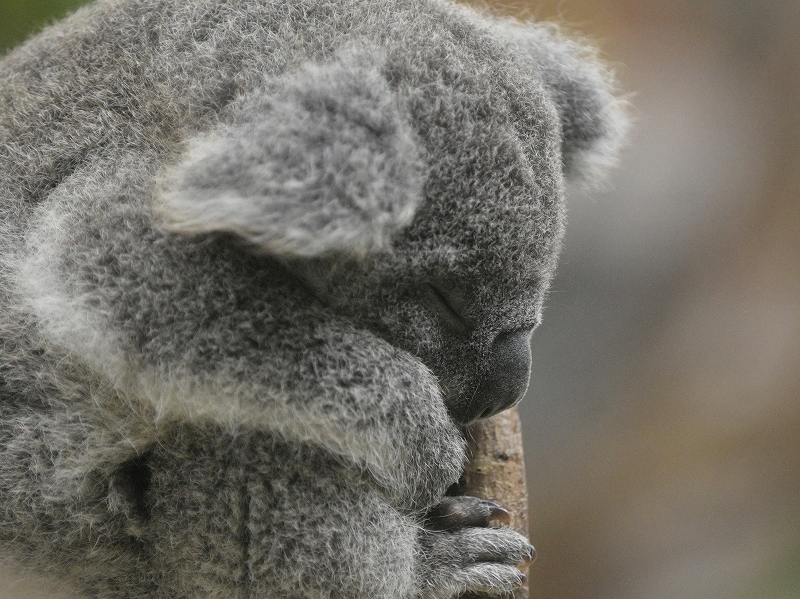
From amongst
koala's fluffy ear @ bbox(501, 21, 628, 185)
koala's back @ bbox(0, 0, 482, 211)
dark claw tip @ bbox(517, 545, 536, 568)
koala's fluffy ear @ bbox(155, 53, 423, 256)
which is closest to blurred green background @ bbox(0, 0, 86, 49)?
koala's back @ bbox(0, 0, 482, 211)

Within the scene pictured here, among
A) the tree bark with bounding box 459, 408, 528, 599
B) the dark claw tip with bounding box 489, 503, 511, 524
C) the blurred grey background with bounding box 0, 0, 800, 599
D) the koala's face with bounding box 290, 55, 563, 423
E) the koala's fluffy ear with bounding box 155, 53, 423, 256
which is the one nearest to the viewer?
the koala's fluffy ear with bounding box 155, 53, 423, 256

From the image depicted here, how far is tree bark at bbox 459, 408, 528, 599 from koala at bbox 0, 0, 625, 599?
19cm

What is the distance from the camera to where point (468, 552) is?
1846 mm

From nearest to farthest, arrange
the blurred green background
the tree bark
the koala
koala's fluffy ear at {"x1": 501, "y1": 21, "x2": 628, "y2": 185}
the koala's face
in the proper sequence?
the koala
the koala's face
the tree bark
koala's fluffy ear at {"x1": 501, "y1": 21, "x2": 628, "y2": 185}
the blurred green background

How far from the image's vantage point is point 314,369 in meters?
1.60

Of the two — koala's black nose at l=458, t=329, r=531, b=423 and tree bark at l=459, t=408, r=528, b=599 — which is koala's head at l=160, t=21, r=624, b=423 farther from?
tree bark at l=459, t=408, r=528, b=599

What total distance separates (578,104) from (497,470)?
1.03 m

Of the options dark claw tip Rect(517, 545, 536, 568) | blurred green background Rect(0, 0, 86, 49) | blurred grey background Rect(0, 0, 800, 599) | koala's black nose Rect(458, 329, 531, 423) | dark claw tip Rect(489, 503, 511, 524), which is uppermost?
blurred green background Rect(0, 0, 86, 49)

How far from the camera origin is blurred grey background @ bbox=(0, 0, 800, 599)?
413cm

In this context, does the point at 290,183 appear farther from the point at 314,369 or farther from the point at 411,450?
the point at 411,450

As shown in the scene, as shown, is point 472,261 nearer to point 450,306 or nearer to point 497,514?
point 450,306

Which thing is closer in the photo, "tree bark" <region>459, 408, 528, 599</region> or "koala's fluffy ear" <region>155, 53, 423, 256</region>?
"koala's fluffy ear" <region>155, 53, 423, 256</region>

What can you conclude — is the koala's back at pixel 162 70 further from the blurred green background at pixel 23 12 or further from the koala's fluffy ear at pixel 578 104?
the blurred green background at pixel 23 12

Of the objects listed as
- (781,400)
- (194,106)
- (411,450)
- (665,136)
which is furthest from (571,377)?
(194,106)
